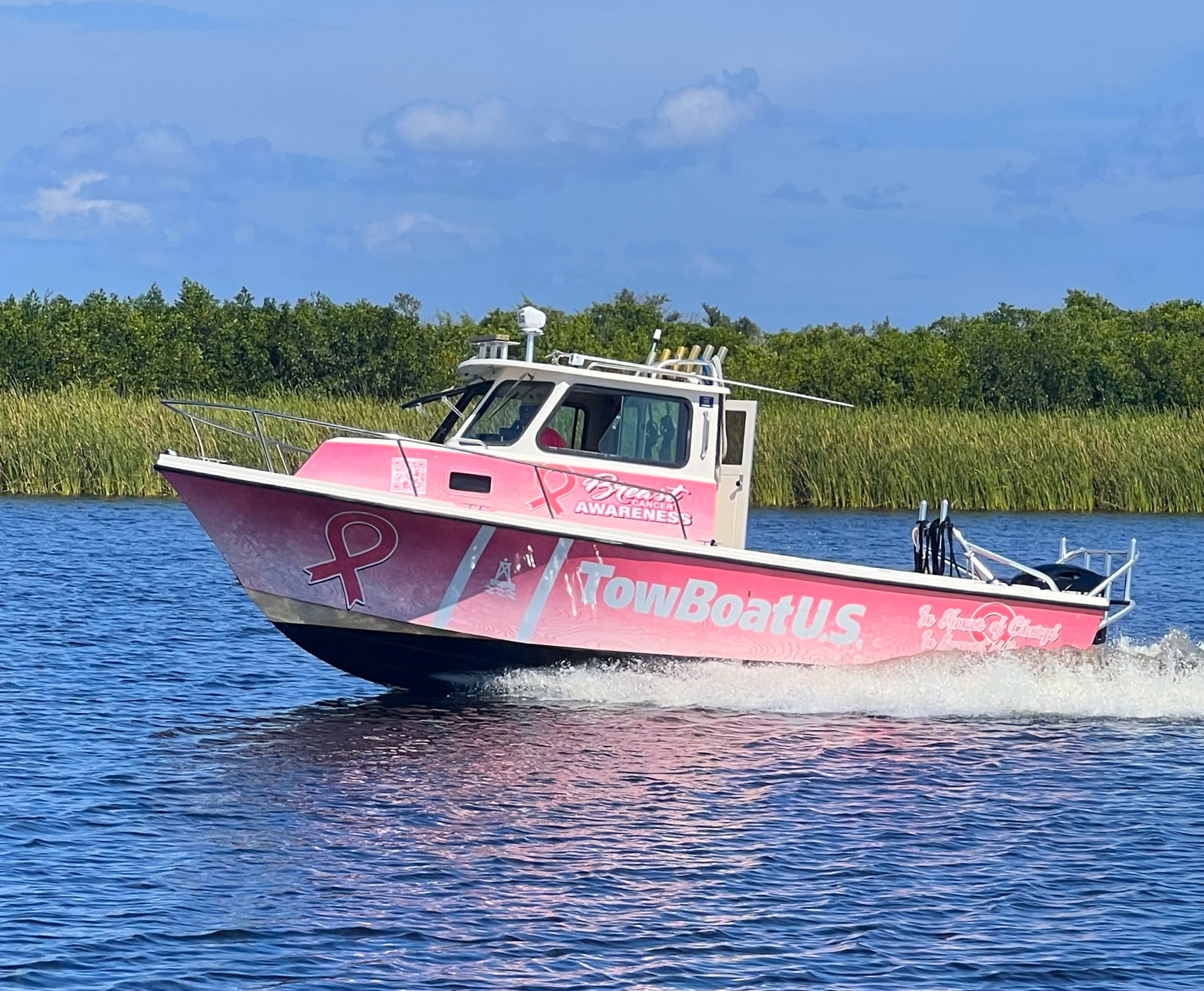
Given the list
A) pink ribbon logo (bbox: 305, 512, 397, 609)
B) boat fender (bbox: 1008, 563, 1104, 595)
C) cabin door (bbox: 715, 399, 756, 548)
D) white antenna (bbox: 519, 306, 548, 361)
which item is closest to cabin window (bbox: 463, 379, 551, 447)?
white antenna (bbox: 519, 306, 548, 361)

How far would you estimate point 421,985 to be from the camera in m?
7.16

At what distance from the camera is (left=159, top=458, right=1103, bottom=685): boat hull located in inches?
464

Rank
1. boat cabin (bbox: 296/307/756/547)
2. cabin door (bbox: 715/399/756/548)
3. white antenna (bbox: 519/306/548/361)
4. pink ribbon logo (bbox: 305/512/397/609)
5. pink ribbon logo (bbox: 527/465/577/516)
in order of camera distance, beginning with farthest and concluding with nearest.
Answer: cabin door (bbox: 715/399/756/548) → white antenna (bbox: 519/306/548/361) → pink ribbon logo (bbox: 527/465/577/516) → boat cabin (bbox: 296/307/756/547) → pink ribbon logo (bbox: 305/512/397/609)

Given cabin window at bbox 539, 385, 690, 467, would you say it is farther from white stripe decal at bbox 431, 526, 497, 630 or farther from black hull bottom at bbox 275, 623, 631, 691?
black hull bottom at bbox 275, 623, 631, 691

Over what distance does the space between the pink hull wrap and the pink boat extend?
1 cm

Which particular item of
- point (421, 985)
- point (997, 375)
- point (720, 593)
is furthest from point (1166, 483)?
point (421, 985)

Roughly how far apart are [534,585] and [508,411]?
1.40 metres

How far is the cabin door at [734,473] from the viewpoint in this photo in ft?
42.0

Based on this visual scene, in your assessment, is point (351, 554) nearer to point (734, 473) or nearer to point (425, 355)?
point (734, 473)

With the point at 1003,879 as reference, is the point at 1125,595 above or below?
above

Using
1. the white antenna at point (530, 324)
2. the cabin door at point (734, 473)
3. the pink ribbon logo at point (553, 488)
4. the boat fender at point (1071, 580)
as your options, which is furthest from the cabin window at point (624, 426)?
the boat fender at point (1071, 580)

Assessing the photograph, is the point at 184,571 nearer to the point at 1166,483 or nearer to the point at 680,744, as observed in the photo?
the point at 680,744

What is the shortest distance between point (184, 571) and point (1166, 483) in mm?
18670

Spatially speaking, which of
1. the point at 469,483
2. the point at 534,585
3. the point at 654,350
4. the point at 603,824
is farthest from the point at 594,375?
the point at 603,824
